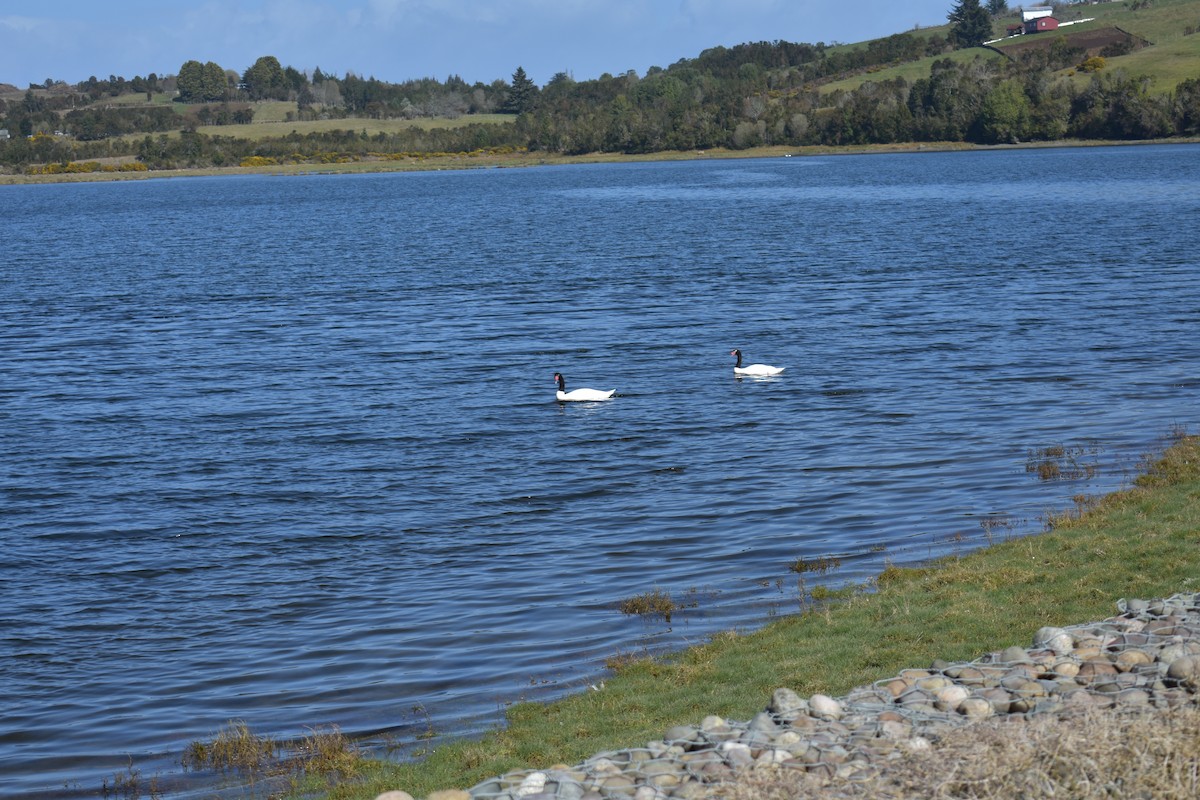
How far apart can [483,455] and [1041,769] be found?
21.7 metres

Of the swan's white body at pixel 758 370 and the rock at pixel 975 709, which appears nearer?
the rock at pixel 975 709

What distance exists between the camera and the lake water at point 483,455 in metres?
17.6

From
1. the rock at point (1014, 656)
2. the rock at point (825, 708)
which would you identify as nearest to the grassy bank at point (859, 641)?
the rock at point (1014, 656)

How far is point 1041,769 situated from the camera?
30.2ft

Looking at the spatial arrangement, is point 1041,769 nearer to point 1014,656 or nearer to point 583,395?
point 1014,656

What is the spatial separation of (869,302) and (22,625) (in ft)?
131

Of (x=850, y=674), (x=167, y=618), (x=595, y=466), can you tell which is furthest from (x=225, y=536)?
(x=850, y=674)

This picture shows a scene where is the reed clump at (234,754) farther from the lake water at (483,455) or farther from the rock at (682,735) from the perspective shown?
the rock at (682,735)

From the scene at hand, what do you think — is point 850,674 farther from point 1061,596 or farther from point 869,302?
point 869,302

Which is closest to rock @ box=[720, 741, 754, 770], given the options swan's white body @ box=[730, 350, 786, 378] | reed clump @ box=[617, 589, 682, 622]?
reed clump @ box=[617, 589, 682, 622]

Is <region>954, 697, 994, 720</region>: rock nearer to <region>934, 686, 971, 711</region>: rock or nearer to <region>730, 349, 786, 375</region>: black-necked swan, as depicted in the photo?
<region>934, 686, 971, 711</region>: rock

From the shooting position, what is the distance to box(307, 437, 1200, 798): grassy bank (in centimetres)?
1337

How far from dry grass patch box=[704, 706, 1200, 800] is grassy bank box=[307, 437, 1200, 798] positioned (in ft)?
11.1

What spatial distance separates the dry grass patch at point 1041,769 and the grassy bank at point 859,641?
338 cm
